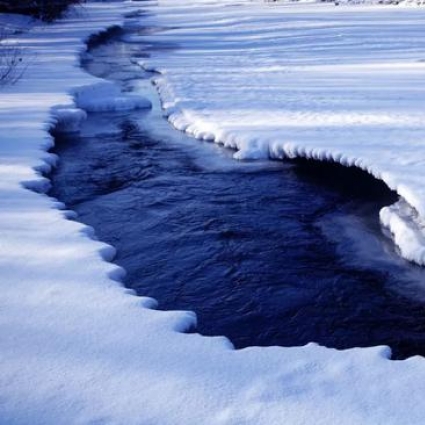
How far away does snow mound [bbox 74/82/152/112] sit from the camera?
477 inches

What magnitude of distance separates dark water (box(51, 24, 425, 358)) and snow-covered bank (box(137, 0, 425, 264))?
0.36 meters

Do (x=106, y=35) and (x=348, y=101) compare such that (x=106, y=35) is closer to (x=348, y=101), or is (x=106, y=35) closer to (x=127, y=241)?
(x=348, y=101)

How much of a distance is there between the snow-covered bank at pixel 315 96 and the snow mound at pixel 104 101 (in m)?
0.57

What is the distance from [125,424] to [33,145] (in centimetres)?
637

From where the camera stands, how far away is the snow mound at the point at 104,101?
12125mm

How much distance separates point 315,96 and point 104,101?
412cm

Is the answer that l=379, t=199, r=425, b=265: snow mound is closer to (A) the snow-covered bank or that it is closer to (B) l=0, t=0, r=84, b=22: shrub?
(A) the snow-covered bank

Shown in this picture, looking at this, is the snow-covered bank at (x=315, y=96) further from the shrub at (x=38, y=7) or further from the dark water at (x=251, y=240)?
the shrub at (x=38, y=7)

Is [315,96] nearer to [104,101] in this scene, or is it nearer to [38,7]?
[104,101]

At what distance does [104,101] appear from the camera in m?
12.2

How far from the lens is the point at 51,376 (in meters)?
3.36

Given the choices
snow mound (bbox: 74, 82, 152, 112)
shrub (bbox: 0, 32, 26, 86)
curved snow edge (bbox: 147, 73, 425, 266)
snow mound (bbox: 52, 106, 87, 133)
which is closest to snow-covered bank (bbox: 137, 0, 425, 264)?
curved snow edge (bbox: 147, 73, 425, 266)

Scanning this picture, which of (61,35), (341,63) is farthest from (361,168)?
(61,35)

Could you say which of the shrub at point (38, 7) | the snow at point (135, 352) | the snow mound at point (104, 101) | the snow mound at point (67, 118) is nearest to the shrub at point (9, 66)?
the snow mound at point (104, 101)
